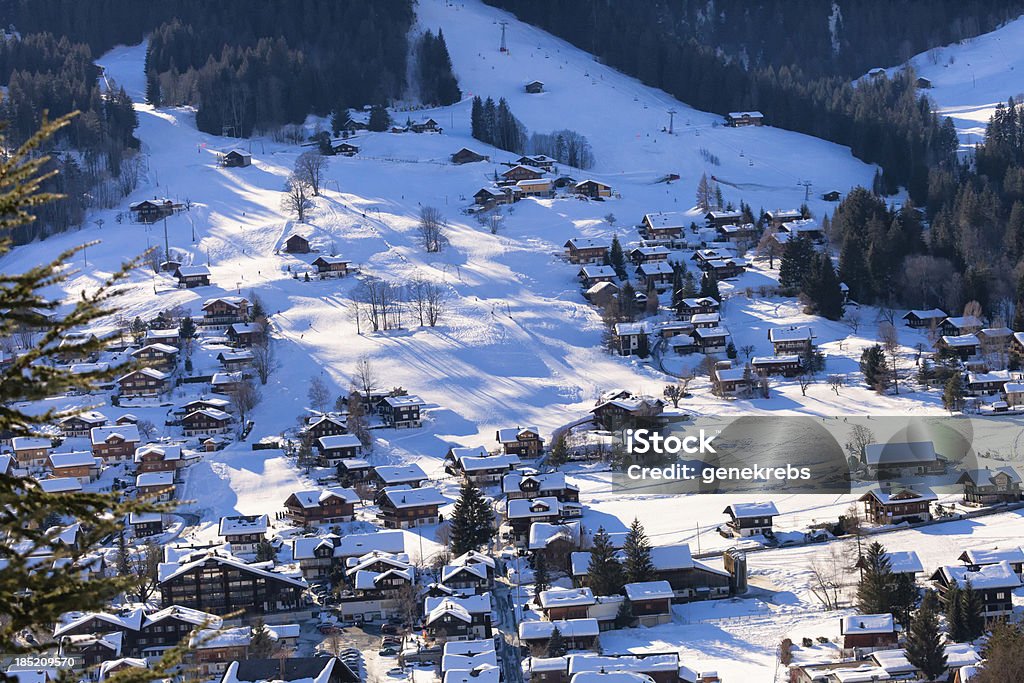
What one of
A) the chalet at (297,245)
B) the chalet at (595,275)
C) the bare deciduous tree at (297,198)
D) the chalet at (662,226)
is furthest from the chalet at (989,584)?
the bare deciduous tree at (297,198)

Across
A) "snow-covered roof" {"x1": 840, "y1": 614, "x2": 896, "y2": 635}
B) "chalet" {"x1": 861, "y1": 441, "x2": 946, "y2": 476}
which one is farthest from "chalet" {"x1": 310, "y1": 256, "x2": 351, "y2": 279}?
"snow-covered roof" {"x1": 840, "y1": 614, "x2": 896, "y2": 635}

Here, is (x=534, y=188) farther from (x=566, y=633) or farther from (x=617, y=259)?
(x=566, y=633)

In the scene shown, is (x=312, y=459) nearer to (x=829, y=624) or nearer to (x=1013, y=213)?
(x=829, y=624)

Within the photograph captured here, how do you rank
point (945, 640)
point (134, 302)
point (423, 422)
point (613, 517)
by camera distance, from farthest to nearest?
point (134, 302) < point (423, 422) < point (613, 517) < point (945, 640)

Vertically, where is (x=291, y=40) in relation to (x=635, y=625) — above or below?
above

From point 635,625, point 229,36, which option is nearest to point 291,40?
point 229,36

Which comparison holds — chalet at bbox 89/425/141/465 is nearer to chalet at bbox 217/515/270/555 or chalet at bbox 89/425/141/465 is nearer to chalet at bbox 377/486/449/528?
chalet at bbox 217/515/270/555

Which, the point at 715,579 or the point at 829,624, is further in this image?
the point at 715,579
